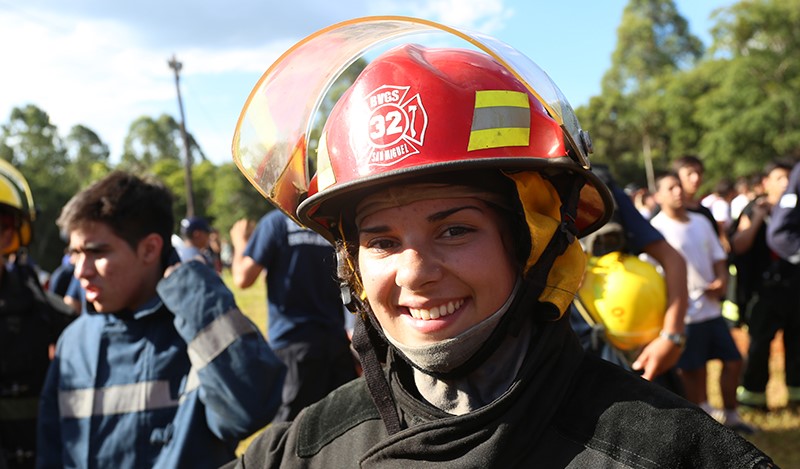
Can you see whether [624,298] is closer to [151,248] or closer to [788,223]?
[151,248]

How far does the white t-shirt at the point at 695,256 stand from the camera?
212 inches

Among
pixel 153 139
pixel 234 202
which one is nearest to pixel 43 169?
pixel 234 202

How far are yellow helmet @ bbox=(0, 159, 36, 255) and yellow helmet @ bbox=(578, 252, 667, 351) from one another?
107 inches

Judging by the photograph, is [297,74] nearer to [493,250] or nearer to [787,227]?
[493,250]

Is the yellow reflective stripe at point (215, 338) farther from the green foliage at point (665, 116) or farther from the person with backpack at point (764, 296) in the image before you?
the green foliage at point (665, 116)

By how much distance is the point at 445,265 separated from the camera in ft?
4.70

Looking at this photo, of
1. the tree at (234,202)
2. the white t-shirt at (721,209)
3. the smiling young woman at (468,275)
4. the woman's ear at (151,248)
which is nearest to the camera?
the smiling young woman at (468,275)

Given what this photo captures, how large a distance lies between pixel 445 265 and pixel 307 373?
144 inches

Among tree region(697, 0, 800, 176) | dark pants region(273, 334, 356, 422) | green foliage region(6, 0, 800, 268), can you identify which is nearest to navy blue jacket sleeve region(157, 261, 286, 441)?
dark pants region(273, 334, 356, 422)

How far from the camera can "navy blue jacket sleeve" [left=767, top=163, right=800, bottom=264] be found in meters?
4.96

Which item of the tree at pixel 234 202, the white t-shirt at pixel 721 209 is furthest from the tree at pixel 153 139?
the white t-shirt at pixel 721 209

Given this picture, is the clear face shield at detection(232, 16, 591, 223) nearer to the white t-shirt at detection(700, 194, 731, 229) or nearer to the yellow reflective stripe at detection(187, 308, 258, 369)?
the yellow reflective stripe at detection(187, 308, 258, 369)

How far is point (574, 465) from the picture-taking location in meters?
1.32

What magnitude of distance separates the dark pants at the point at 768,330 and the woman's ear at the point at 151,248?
5439 mm
